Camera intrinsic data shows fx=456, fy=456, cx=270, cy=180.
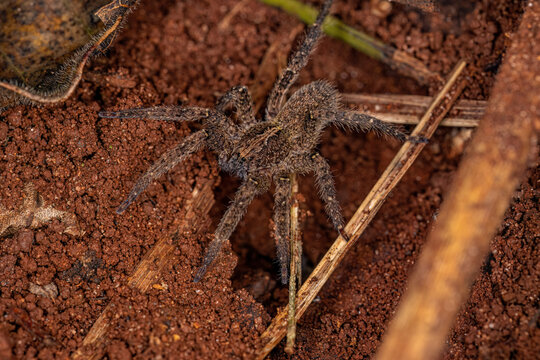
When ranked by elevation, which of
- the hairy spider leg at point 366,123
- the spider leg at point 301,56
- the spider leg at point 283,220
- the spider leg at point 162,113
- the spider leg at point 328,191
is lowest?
the spider leg at point 283,220

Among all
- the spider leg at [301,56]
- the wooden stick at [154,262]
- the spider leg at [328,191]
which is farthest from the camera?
the spider leg at [301,56]

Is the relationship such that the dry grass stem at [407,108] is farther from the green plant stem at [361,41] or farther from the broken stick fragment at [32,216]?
the broken stick fragment at [32,216]

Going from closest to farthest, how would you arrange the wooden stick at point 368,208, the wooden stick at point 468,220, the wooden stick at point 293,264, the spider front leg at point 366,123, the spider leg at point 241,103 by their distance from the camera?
the wooden stick at point 468,220 → the wooden stick at point 293,264 → the wooden stick at point 368,208 → the spider front leg at point 366,123 → the spider leg at point 241,103

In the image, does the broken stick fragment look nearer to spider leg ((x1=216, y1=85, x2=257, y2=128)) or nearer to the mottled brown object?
the mottled brown object

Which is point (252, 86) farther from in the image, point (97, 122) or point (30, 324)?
point (30, 324)

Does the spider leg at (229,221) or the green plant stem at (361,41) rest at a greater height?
the green plant stem at (361,41)

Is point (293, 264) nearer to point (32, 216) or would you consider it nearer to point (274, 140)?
point (274, 140)

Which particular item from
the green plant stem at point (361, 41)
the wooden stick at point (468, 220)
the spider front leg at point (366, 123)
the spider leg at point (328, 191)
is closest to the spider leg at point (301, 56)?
the green plant stem at point (361, 41)

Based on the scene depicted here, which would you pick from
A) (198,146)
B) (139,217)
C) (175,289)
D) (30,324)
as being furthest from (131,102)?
(30,324)
